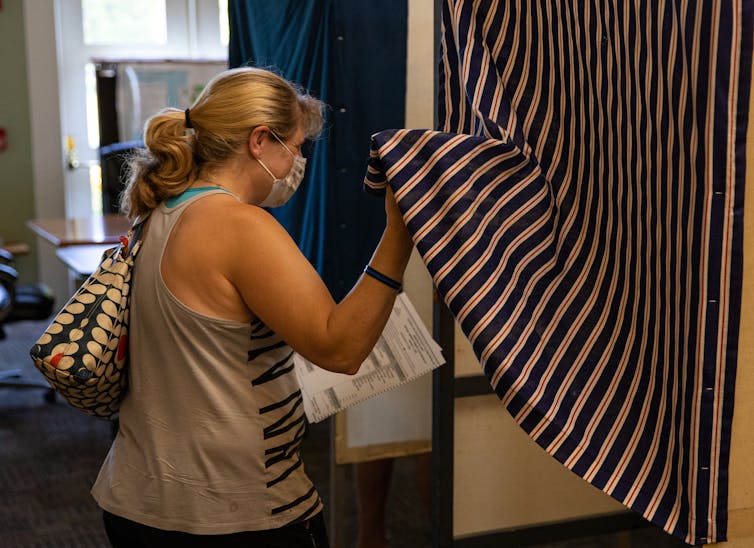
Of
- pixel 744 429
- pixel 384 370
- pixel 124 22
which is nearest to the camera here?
pixel 744 429

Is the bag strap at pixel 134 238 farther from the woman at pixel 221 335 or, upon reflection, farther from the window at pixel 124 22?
the window at pixel 124 22

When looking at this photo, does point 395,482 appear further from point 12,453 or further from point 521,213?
point 521,213

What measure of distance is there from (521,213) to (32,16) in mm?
5667

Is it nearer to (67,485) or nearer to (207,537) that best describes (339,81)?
Answer: (207,537)

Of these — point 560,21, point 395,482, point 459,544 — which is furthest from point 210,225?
point 395,482

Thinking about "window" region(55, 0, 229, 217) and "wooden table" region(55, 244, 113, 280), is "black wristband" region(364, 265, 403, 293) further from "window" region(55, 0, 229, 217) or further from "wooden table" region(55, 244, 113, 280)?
"window" region(55, 0, 229, 217)

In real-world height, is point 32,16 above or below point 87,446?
above

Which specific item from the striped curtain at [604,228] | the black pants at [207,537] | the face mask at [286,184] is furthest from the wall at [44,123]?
the striped curtain at [604,228]

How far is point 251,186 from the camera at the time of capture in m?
1.45

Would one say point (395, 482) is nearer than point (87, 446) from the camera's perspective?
Yes

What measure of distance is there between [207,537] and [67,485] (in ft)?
7.65

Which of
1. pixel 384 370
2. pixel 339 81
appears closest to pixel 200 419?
pixel 384 370

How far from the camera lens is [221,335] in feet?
4.38

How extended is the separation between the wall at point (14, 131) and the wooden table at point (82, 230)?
135 cm
